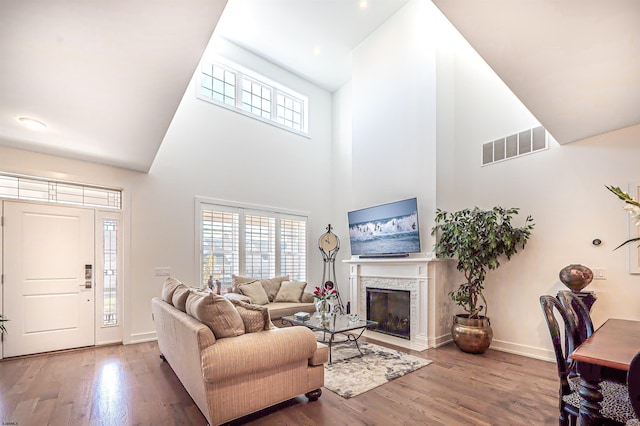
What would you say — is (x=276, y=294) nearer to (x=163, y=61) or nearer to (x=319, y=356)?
(x=319, y=356)

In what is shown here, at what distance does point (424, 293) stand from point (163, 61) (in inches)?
164

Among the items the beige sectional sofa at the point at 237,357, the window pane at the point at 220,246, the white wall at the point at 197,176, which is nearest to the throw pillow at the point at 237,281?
the window pane at the point at 220,246

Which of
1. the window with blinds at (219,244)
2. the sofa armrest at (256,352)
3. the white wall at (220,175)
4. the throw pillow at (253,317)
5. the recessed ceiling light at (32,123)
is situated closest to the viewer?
the sofa armrest at (256,352)

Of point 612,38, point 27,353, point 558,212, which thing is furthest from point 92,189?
point 558,212

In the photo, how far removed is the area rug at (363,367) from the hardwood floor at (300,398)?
0.10 m

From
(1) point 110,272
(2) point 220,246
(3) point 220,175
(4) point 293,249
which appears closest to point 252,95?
(3) point 220,175

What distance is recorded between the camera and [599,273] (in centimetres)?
348

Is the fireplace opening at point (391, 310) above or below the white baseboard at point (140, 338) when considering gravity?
above

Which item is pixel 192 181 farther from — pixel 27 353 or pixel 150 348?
pixel 27 353

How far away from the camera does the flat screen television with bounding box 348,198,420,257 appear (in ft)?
15.4

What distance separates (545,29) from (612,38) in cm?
44

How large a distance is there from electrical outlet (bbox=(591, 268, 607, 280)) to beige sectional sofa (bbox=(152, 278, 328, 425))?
3.18 metres

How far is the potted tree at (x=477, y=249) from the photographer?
4.00m

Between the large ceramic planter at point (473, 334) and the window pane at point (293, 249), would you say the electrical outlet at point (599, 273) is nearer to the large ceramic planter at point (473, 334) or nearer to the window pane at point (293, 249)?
the large ceramic planter at point (473, 334)
